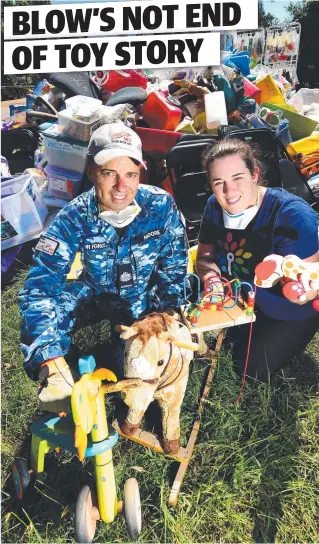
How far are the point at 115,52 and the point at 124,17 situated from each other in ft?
0.38

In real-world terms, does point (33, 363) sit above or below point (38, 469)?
above

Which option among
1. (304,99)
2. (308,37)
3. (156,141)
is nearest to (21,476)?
(156,141)

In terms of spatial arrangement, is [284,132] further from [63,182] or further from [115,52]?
[63,182]

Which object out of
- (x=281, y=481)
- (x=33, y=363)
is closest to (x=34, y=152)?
(x=33, y=363)

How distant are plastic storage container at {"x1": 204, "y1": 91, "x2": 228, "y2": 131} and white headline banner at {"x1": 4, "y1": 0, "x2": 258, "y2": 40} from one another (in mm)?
743

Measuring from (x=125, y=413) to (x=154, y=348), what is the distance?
39cm

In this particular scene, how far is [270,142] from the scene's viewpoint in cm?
185

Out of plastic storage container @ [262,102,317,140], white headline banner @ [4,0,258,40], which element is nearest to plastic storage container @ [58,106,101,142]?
white headline banner @ [4,0,258,40]

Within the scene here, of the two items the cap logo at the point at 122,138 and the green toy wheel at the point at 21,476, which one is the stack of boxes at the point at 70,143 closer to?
the cap logo at the point at 122,138

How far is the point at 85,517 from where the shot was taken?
1.27 metres

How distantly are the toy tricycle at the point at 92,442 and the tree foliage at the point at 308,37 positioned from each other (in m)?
1.73

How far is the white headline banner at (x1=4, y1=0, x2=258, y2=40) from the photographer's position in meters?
1.52

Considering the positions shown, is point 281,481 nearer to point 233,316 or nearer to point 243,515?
point 243,515

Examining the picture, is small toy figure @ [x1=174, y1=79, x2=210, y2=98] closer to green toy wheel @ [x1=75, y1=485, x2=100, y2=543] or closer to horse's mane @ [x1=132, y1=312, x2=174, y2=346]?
horse's mane @ [x1=132, y1=312, x2=174, y2=346]
